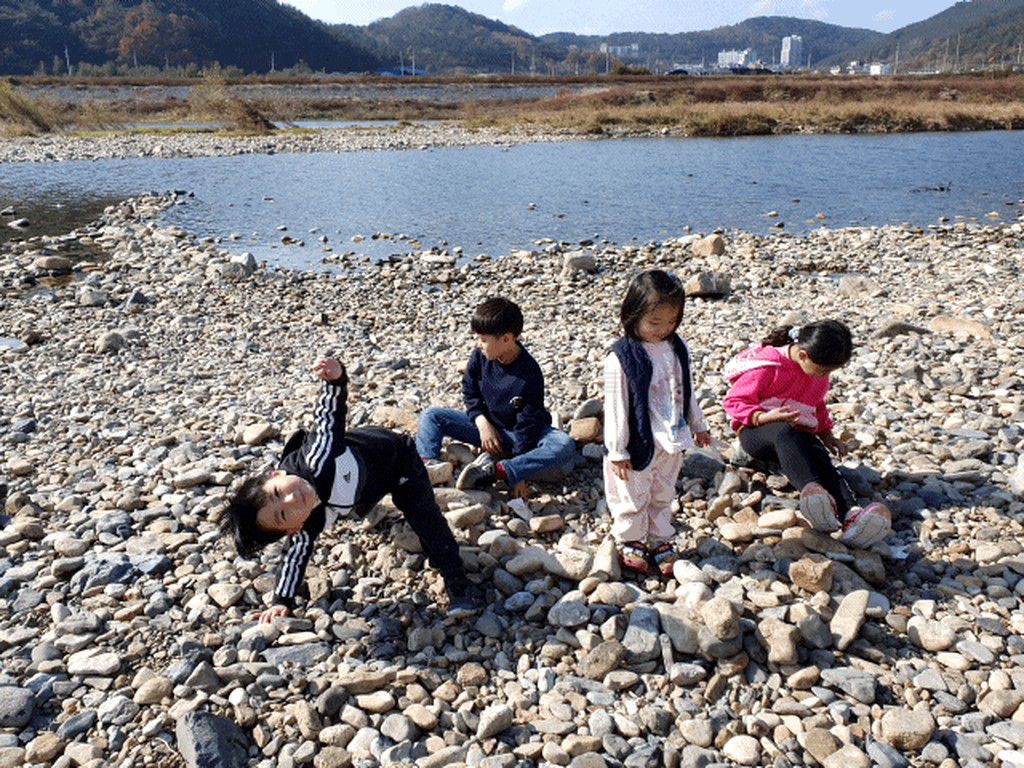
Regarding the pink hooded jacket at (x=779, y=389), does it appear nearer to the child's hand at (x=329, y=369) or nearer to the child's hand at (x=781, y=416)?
the child's hand at (x=781, y=416)

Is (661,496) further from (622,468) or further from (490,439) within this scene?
(490,439)

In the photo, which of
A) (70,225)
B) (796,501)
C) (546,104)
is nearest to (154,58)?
(546,104)

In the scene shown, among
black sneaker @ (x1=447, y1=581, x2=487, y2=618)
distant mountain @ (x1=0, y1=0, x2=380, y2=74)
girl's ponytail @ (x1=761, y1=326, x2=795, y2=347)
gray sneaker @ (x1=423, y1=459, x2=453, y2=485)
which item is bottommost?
black sneaker @ (x1=447, y1=581, x2=487, y2=618)

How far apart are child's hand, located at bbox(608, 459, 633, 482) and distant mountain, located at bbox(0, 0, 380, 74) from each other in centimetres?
12589

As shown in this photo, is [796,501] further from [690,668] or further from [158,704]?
[158,704]

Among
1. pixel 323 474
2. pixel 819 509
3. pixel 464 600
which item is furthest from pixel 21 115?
pixel 819 509

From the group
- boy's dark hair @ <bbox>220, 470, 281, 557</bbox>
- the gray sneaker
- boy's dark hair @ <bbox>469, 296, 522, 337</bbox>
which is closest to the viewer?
boy's dark hair @ <bbox>220, 470, 281, 557</bbox>

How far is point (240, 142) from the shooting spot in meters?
37.3

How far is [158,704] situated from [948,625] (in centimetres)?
332

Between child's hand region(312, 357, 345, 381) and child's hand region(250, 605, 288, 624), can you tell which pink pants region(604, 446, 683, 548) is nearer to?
child's hand region(312, 357, 345, 381)

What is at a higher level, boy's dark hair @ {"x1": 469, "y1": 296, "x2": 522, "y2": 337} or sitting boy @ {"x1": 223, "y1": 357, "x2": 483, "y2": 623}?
boy's dark hair @ {"x1": 469, "y1": 296, "x2": 522, "y2": 337}

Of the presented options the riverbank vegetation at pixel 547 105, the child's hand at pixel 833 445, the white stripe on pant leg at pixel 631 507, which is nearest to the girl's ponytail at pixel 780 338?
the child's hand at pixel 833 445

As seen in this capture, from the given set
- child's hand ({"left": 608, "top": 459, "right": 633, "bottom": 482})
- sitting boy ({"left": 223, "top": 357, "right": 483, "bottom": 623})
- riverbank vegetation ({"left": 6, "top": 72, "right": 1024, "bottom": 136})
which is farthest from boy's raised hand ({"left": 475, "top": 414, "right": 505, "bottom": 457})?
riverbank vegetation ({"left": 6, "top": 72, "right": 1024, "bottom": 136})

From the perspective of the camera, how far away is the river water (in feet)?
52.6
